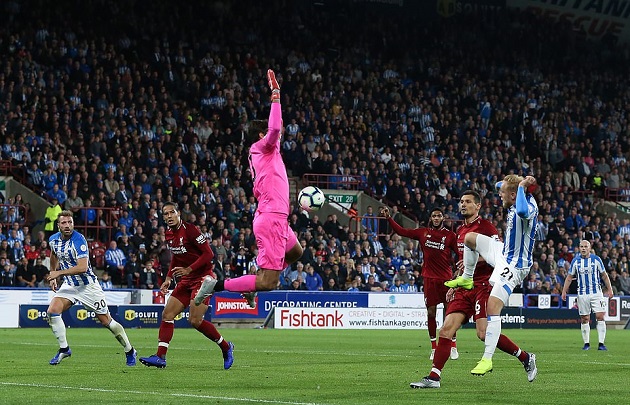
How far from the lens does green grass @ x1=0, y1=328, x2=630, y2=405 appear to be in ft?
39.9

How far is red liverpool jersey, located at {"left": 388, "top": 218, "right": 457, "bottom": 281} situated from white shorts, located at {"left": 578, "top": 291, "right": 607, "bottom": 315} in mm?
6871

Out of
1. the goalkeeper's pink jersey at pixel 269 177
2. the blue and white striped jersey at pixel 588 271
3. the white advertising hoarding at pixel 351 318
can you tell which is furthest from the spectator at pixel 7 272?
the goalkeeper's pink jersey at pixel 269 177

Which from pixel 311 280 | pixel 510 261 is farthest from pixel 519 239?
pixel 311 280

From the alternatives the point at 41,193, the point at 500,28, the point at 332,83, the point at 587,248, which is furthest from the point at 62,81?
the point at 500,28

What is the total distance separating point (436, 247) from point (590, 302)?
735 centimetres

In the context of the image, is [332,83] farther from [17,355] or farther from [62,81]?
[17,355]

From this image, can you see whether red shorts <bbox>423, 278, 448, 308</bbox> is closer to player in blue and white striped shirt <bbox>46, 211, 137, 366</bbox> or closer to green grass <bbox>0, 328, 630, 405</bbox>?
green grass <bbox>0, 328, 630, 405</bbox>

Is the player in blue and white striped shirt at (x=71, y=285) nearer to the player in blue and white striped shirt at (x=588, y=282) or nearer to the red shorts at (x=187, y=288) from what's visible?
the red shorts at (x=187, y=288)

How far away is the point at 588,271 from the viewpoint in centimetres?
2591

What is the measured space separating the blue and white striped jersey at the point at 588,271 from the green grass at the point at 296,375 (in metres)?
1.35

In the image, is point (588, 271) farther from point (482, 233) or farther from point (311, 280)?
point (311, 280)

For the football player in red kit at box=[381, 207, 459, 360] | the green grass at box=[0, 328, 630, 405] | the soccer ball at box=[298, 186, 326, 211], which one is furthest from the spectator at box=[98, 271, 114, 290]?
the soccer ball at box=[298, 186, 326, 211]

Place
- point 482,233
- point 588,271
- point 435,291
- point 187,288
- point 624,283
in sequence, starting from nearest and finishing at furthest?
point 482,233
point 187,288
point 435,291
point 588,271
point 624,283

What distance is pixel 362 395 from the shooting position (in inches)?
488
